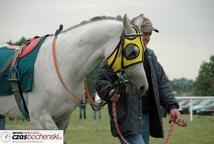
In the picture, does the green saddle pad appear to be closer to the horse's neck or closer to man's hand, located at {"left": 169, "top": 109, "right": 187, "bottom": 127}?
the horse's neck

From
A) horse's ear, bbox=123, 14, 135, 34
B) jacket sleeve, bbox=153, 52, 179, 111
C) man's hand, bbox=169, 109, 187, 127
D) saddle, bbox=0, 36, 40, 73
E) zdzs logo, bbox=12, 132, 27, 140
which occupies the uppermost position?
horse's ear, bbox=123, 14, 135, 34

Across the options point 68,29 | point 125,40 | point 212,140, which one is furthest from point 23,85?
point 212,140

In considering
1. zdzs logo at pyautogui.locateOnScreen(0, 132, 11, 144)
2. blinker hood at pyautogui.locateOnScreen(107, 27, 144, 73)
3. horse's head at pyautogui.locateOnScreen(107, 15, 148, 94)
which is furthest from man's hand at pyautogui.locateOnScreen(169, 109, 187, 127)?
zdzs logo at pyautogui.locateOnScreen(0, 132, 11, 144)

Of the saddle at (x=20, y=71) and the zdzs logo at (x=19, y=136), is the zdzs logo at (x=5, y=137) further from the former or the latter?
the saddle at (x=20, y=71)

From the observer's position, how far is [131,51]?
5.63 metres

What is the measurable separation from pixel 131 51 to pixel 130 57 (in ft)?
0.20

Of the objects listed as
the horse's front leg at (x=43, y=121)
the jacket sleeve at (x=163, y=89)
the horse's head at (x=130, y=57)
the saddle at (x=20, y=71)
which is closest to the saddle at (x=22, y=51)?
the saddle at (x=20, y=71)

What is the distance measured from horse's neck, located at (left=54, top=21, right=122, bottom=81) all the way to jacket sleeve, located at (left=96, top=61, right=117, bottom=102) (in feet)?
0.48

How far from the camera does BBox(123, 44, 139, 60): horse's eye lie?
5.62 meters

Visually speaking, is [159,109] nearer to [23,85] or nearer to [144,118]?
[144,118]

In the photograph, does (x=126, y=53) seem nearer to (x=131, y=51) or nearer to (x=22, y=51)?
(x=131, y=51)

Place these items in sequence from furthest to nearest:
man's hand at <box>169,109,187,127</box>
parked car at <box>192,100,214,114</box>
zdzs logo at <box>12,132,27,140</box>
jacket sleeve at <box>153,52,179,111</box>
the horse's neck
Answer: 1. parked car at <box>192,100,214,114</box>
2. jacket sleeve at <box>153,52,179,111</box>
3. man's hand at <box>169,109,187,127</box>
4. the horse's neck
5. zdzs logo at <box>12,132,27,140</box>

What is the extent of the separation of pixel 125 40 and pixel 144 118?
4.01ft

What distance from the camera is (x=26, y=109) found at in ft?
20.1
